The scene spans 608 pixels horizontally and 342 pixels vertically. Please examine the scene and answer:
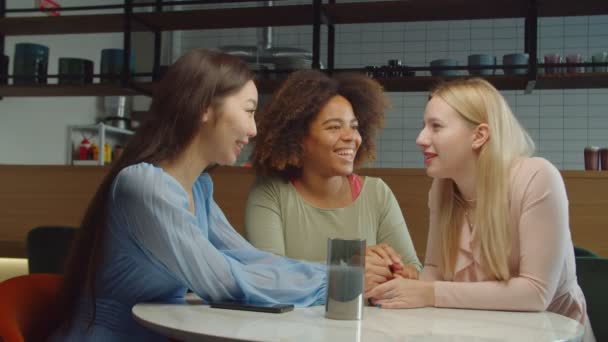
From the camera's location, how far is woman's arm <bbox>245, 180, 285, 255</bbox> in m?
1.97

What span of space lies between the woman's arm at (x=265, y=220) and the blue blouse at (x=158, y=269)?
496mm

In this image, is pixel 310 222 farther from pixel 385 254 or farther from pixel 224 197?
pixel 224 197

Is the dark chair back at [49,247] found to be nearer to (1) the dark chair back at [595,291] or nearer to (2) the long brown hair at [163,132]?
(2) the long brown hair at [163,132]

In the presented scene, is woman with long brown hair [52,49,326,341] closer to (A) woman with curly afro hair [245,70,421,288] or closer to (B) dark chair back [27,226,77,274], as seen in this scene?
(A) woman with curly afro hair [245,70,421,288]

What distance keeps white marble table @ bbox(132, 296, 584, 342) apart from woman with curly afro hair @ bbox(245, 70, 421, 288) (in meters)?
0.69

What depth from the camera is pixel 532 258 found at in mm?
1381

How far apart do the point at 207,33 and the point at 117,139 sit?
132 centimetres

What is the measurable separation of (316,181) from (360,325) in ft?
3.22

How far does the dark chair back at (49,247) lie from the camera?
2219 millimetres

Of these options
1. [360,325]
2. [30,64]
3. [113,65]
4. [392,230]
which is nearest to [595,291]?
[392,230]

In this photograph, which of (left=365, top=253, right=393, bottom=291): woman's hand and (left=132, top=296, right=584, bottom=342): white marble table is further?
(left=365, top=253, right=393, bottom=291): woman's hand

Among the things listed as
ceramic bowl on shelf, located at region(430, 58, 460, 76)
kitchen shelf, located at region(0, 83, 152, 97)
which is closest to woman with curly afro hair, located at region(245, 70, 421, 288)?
ceramic bowl on shelf, located at region(430, 58, 460, 76)

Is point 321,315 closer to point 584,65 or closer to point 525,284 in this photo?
point 525,284

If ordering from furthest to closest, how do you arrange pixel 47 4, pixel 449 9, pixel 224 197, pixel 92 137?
pixel 92 137 < pixel 47 4 < pixel 449 9 < pixel 224 197
